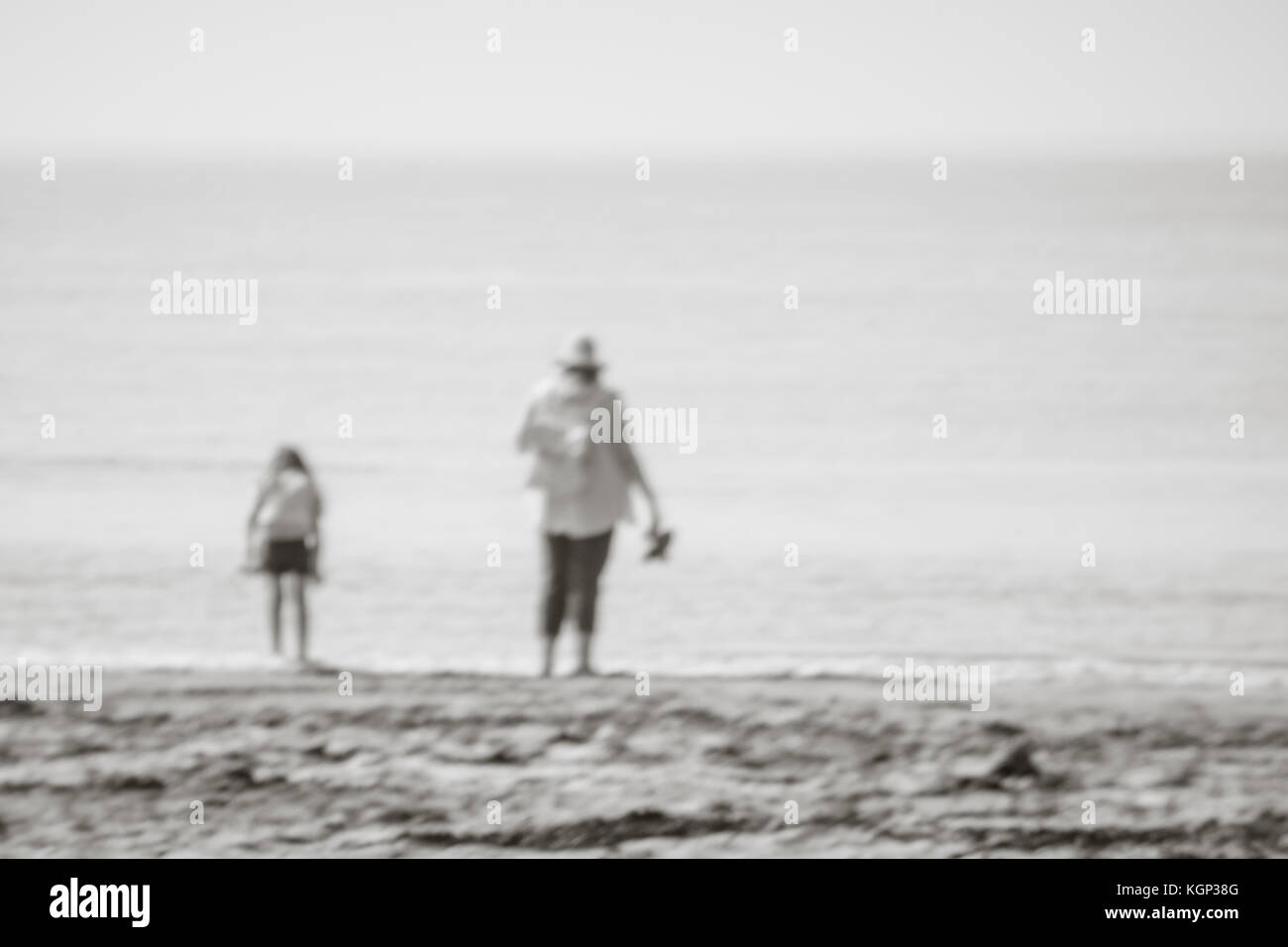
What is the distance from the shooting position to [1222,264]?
217ft

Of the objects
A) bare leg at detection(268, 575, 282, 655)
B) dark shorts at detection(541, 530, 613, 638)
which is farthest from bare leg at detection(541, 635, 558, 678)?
bare leg at detection(268, 575, 282, 655)

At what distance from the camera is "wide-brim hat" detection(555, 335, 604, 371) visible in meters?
7.99

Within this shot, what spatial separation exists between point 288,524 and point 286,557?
0.19 metres

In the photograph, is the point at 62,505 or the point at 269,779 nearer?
the point at 269,779

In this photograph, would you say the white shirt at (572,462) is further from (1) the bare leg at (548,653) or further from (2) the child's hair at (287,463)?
(2) the child's hair at (287,463)

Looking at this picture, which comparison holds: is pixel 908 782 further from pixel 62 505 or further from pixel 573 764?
pixel 62 505

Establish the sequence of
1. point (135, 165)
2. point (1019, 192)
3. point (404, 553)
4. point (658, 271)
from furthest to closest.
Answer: point (135, 165), point (1019, 192), point (658, 271), point (404, 553)

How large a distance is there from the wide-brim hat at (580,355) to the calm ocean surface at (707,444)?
165cm

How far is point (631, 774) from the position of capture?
6547 mm

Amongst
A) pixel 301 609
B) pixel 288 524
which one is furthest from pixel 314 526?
pixel 301 609

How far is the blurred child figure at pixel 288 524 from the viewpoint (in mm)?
9039

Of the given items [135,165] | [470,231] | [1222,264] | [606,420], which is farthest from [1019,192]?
[606,420]

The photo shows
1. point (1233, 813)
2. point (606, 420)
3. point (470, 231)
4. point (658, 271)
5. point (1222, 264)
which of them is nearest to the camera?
point (1233, 813)

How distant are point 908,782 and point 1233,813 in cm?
116
